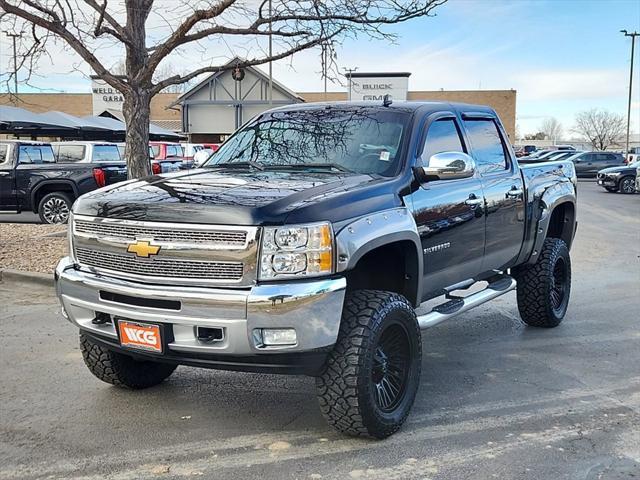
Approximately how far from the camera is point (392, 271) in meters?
4.39

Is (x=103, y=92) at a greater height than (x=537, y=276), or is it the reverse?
(x=103, y=92)

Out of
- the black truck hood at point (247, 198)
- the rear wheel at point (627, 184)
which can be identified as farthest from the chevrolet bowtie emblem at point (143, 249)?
the rear wheel at point (627, 184)

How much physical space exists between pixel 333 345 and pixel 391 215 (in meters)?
0.92

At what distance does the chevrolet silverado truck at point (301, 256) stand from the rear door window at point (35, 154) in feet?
32.5

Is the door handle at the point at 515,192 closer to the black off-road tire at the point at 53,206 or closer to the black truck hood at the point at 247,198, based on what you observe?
the black truck hood at the point at 247,198

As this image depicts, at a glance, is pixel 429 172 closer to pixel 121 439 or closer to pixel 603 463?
pixel 603 463

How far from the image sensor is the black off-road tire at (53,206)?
13562mm

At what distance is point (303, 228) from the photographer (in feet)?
11.2

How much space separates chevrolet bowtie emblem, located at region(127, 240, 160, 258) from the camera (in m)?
3.57

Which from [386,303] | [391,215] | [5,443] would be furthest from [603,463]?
[5,443]

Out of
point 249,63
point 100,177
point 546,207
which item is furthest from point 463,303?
point 100,177

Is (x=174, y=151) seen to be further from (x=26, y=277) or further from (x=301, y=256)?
(x=301, y=256)

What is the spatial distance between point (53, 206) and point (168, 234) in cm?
1109

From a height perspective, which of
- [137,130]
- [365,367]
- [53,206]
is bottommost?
[365,367]
